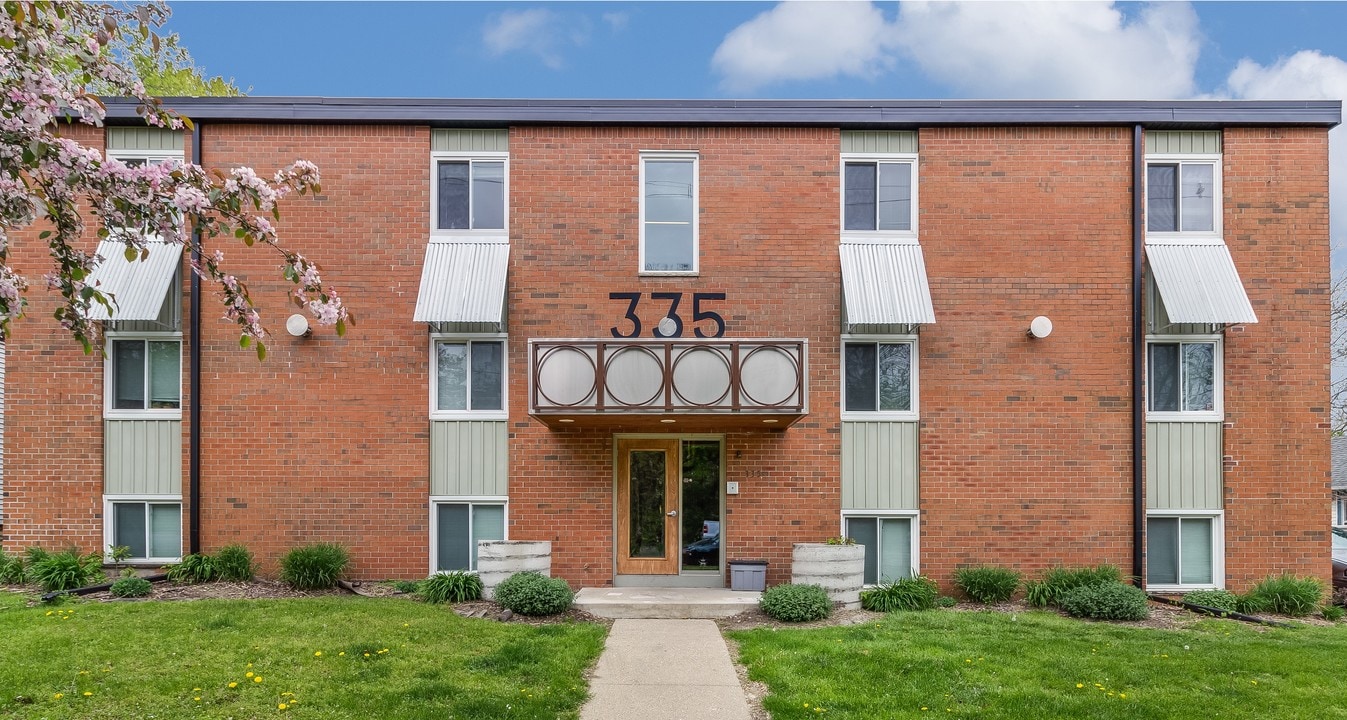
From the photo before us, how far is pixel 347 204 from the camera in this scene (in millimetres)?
12062

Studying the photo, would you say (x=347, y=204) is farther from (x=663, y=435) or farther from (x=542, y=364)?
(x=663, y=435)

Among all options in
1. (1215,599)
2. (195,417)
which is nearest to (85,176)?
(195,417)

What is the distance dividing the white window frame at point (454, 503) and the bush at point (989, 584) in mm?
6659

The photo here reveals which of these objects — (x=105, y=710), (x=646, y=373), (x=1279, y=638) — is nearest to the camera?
(x=105, y=710)

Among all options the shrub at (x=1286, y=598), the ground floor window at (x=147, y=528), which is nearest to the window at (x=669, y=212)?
the ground floor window at (x=147, y=528)

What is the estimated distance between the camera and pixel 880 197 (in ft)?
40.3

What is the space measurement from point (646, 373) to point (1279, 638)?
26.9ft

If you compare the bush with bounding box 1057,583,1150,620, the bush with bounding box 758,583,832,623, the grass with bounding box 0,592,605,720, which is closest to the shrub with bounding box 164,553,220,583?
the grass with bounding box 0,592,605,720

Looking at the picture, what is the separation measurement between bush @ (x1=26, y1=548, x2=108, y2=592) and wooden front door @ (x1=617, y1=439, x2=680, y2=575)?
726 cm

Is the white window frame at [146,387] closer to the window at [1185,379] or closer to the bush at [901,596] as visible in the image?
the bush at [901,596]

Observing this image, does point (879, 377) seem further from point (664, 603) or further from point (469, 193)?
point (469, 193)

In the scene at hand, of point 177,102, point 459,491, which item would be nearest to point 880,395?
point 459,491

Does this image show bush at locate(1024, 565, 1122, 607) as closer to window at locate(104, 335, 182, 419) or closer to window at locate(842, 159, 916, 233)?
window at locate(842, 159, 916, 233)

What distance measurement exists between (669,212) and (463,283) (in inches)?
126
